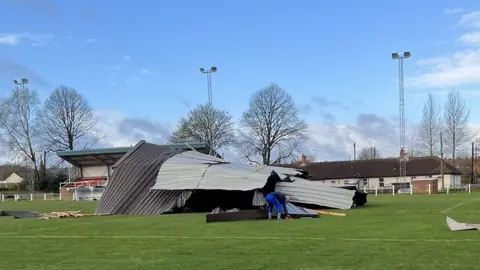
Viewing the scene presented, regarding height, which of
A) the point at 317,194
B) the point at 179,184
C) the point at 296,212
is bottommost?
the point at 296,212

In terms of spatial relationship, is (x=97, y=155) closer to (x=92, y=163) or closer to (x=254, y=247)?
(x=92, y=163)

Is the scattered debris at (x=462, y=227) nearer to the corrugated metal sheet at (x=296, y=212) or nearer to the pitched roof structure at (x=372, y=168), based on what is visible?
the corrugated metal sheet at (x=296, y=212)

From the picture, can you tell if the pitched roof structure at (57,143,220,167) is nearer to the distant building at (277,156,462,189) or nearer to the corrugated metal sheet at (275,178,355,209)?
the distant building at (277,156,462,189)

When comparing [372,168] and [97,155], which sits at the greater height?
[97,155]

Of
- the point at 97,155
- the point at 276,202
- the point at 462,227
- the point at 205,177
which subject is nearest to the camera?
the point at 462,227

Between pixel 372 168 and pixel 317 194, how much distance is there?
67732 mm

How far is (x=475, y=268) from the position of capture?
8.80m

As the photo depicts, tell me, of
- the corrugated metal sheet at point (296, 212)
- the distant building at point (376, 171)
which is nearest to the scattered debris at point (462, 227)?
the corrugated metal sheet at point (296, 212)

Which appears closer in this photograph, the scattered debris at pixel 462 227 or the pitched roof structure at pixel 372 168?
the scattered debris at pixel 462 227

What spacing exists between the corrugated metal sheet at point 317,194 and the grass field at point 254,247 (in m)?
8.68

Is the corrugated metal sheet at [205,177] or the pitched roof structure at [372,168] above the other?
the corrugated metal sheet at [205,177]

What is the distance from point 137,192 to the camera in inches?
1182

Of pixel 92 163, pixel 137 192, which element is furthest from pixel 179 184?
pixel 92 163

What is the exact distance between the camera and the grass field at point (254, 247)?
9.92m
